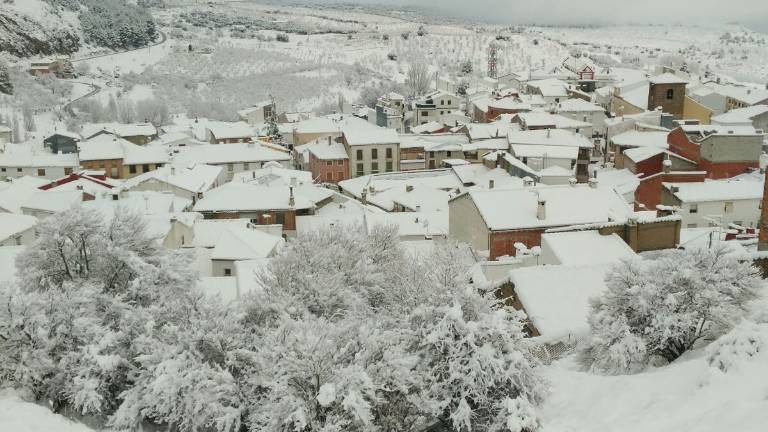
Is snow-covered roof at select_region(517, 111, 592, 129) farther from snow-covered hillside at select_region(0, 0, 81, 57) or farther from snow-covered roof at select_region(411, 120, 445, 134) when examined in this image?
snow-covered hillside at select_region(0, 0, 81, 57)

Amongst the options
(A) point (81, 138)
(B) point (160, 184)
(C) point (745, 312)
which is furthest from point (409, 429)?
(A) point (81, 138)

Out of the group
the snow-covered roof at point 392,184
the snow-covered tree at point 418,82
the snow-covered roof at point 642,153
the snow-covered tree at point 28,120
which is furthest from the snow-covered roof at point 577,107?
the snow-covered tree at point 28,120

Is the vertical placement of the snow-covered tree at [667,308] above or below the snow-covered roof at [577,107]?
above

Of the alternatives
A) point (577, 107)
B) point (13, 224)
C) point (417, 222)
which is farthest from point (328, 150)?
point (13, 224)

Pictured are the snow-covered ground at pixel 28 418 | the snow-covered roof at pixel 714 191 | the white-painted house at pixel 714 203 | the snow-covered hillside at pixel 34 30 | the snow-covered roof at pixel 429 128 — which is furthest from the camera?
the snow-covered hillside at pixel 34 30

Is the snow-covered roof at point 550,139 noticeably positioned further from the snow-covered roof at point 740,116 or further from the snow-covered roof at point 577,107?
the snow-covered roof at point 577,107

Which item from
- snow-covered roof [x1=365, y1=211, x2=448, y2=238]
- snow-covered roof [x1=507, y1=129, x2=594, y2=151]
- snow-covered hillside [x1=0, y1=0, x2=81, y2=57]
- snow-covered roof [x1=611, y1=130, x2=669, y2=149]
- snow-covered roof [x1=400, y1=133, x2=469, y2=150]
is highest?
snow-covered hillside [x1=0, y1=0, x2=81, y2=57]

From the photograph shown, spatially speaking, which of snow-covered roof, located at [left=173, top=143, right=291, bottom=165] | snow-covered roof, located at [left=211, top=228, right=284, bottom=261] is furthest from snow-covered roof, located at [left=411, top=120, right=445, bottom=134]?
snow-covered roof, located at [left=211, top=228, right=284, bottom=261]
